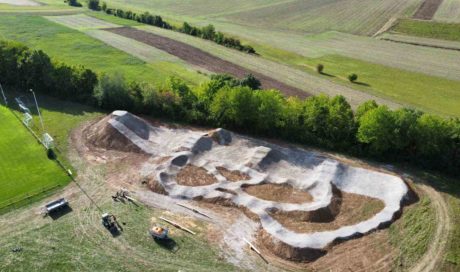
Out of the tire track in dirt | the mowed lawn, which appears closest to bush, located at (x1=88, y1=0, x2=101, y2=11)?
the mowed lawn

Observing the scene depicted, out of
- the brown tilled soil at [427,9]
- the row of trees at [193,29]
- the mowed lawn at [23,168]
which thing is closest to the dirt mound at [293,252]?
the mowed lawn at [23,168]

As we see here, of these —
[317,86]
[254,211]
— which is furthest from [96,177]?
[317,86]

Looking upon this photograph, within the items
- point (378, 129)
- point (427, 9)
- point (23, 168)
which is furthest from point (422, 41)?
point (23, 168)

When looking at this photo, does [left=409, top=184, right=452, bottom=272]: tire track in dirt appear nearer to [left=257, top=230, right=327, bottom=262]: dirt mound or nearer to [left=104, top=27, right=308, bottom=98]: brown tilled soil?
[left=257, top=230, right=327, bottom=262]: dirt mound

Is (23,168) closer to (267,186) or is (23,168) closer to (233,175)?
(233,175)

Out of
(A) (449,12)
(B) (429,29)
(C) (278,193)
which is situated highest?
(A) (449,12)

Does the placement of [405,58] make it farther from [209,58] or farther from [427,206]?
[427,206]
